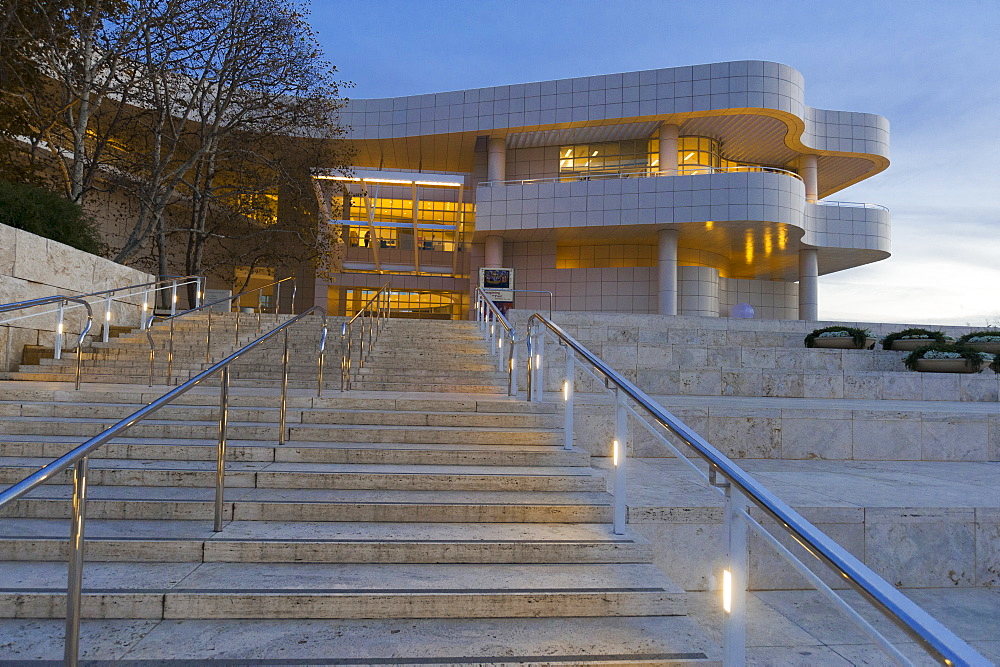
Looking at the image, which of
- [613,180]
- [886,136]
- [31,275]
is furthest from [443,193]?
[31,275]

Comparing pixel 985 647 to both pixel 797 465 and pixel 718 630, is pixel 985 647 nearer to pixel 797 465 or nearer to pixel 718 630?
pixel 718 630

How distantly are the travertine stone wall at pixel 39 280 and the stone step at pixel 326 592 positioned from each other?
708 centimetres

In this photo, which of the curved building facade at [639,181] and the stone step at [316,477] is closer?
the stone step at [316,477]

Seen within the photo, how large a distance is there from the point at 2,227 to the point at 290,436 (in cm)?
699

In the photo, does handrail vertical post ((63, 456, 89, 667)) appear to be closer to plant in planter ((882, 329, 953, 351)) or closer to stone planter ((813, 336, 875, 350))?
stone planter ((813, 336, 875, 350))

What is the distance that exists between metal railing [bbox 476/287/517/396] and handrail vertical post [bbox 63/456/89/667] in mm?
5630

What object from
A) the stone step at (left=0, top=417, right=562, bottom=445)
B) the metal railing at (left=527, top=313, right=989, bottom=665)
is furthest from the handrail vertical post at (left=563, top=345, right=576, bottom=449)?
the metal railing at (left=527, top=313, right=989, bottom=665)

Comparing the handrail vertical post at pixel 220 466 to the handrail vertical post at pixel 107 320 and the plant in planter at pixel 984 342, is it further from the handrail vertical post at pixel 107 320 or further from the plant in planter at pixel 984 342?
the plant in planter at pixel 984 342

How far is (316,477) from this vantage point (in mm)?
4785

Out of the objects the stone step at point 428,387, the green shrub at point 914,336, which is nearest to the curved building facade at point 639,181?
the green shrub at point 914,336

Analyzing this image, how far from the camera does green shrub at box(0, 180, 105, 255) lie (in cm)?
1030

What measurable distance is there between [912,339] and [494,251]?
17143 millimetres

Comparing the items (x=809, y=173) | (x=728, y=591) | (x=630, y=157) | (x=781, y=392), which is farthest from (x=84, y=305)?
(x=809, y=173)

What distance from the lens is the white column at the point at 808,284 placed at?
27600 mm
